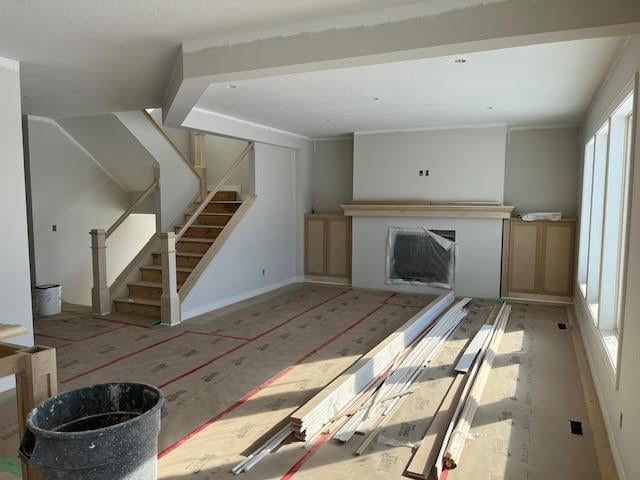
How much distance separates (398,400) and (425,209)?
14.4 feet

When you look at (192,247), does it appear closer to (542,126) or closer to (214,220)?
(214,220)

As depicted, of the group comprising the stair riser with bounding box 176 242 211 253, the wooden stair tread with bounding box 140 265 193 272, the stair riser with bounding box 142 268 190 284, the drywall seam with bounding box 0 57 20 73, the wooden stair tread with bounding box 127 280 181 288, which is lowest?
the wooden stair tread with bounding box 127 280 181 288

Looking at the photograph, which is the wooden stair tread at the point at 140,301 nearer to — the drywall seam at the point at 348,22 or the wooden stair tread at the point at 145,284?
the wooden stair tread at the point at 145,284

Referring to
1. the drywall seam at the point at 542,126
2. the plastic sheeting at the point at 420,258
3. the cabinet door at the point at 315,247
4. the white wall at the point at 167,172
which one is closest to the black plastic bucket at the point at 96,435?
the white wall at the point at 167,172

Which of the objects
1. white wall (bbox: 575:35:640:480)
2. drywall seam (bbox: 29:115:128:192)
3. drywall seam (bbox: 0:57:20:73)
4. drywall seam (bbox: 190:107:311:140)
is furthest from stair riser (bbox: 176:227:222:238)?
white wall (bbox: 575:35:640:480)

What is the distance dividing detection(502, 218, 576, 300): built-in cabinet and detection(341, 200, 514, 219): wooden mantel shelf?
0.34 metres

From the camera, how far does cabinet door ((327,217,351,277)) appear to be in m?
8.55

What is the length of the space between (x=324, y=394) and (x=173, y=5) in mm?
2690

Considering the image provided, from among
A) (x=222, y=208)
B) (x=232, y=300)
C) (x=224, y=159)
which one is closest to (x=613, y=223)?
(x=232, y=300)

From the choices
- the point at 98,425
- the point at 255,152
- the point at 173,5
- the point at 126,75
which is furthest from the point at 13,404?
the point at 255,152

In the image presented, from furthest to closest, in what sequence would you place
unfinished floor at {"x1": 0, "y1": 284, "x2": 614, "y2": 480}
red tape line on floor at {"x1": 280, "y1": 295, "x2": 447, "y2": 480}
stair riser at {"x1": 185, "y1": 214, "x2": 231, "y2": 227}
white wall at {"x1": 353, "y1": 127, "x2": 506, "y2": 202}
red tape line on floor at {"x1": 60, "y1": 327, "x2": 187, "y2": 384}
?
stair riser at {"x1": 185, "y1": 214, "x2": 231, "y2": 227}
white wall at {"x1": 353, "y1": 127, "x2": 506, "y2": 202}
red tape line on floor at {"x1": 60, "y1": 327, "x2": 187, "y2": 384}
unfinished floor at {"x1": 0, "y1": 284, "x2": 614, "y2": 480}
red tape line on floor at {"x1": 280, "y1": 295, "x2": 447, "y2": 480}

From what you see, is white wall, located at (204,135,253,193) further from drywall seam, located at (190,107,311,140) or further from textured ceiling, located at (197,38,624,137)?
textured ceiling, located at (197,38,624,137)

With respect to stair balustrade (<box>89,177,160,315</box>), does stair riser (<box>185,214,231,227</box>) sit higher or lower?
higher

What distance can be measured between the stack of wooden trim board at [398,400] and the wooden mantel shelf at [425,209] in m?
2.38
